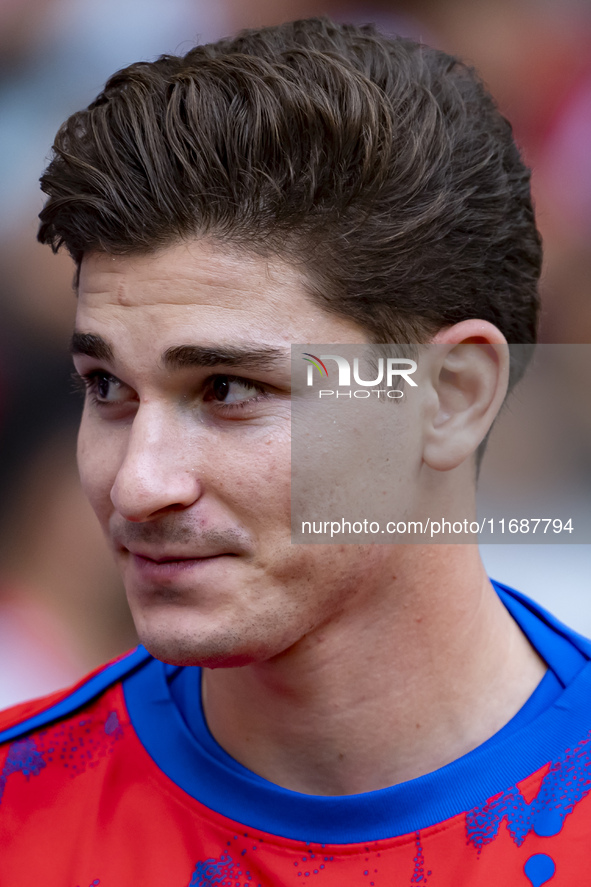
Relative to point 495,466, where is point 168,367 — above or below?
below

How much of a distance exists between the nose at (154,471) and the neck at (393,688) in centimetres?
35

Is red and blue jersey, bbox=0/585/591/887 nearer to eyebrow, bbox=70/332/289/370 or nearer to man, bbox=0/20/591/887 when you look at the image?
man, bbox=0/20/591/887

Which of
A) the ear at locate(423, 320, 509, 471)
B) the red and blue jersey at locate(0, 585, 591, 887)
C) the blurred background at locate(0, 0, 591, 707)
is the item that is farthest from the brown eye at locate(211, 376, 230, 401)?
the blurred background at locate(0, 0, 591, 707)

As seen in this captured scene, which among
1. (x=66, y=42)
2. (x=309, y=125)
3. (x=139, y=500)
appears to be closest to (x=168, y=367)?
(x=139, y=500)

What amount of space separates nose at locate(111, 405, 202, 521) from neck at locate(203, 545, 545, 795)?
352 mm

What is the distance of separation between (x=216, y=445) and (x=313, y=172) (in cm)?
46

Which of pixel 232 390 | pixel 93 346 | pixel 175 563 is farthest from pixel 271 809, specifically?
pixel 93 346

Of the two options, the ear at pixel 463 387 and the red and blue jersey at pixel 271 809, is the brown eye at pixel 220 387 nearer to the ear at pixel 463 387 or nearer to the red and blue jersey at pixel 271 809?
the ear at pixel 463 387

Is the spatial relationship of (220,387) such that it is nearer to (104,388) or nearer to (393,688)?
(104,388)

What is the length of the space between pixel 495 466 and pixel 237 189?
177cm

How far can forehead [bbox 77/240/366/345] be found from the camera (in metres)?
1.32

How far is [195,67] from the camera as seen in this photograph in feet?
4.77

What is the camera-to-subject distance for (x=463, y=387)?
150 centimetres

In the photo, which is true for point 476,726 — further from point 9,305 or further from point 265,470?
point 9,305
